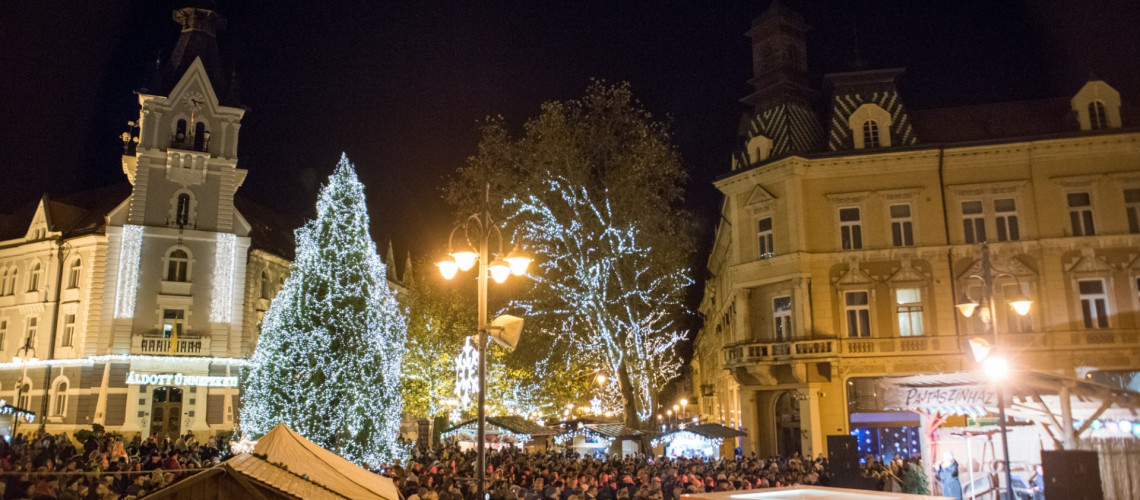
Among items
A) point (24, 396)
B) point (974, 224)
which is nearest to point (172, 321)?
point (24, 396)

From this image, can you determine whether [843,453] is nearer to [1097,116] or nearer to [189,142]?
[1097,116]

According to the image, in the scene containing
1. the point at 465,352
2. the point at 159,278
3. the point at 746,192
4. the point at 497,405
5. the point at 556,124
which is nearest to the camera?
the point at 465,352

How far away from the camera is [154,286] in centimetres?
3928

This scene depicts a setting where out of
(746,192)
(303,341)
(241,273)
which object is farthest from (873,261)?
(241,273)

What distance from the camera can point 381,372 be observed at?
24953 millimetres

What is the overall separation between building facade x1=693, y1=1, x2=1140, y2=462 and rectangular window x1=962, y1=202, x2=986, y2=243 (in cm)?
5

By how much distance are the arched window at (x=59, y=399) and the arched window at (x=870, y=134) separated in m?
37.4

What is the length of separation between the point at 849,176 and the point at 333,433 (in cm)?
2042

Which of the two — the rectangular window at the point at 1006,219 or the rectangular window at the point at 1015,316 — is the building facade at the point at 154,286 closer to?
the rectangular window at the point at 1015,316

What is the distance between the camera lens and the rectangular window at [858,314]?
30.2 meters

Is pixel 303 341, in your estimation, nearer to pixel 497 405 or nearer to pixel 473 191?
pixel 473 191

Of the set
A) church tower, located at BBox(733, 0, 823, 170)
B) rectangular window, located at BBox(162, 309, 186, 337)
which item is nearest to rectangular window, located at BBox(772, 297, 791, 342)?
church tower, located at BBox(733, 0, 823, 170)

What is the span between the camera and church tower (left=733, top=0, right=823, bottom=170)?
32.6 meters

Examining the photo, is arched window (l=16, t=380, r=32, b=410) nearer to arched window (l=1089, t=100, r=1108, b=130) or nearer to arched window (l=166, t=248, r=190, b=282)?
arched window (l=166, t=248, r=190, b=282)
